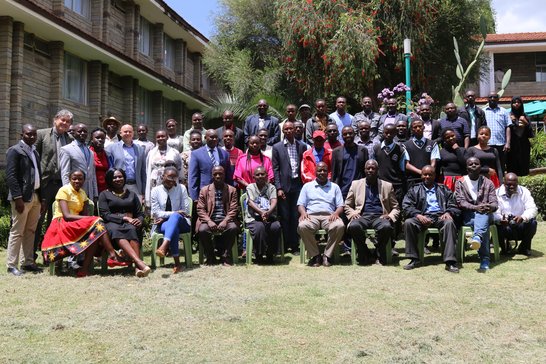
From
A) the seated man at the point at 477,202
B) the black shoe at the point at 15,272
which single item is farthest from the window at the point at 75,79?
the seated man at the point at 477,202

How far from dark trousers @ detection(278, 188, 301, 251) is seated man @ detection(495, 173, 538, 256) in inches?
114

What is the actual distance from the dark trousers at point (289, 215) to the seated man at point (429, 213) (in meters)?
1.71

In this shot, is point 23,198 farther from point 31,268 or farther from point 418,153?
point 418,153

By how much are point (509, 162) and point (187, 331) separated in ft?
22.2

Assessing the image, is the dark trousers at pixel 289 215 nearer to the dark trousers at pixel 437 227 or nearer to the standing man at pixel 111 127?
the dark trousers at pixel 437 227

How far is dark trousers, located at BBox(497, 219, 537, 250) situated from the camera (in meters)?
7.59

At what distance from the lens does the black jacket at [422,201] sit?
23.9ft

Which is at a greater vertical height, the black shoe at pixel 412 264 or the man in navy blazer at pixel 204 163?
the man in navy blazer at pixel 204 163

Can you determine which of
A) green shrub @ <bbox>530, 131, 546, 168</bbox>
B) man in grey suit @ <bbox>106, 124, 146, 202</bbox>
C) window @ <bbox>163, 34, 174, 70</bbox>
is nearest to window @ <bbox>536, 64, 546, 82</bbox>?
green shrub @ <bbox>530, 131, 546, 168</bbox>

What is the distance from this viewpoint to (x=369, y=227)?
7.43 m

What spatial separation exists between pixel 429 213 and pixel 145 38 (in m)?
16.1

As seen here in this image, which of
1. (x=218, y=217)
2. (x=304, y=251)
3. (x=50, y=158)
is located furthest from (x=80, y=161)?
(x=304, y=251)

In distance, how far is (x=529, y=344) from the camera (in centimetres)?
414

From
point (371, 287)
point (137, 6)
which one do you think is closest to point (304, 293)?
point (371, 287)
